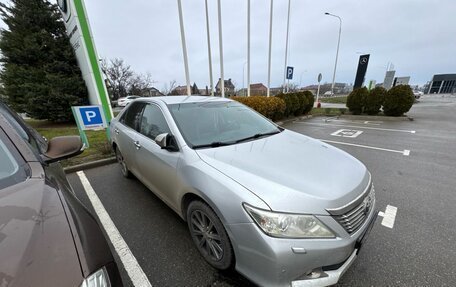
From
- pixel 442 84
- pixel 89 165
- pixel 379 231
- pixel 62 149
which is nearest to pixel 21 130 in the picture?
pixel 62 149

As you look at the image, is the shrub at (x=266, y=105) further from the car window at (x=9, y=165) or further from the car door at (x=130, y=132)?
the car window at (x=9, y=165)

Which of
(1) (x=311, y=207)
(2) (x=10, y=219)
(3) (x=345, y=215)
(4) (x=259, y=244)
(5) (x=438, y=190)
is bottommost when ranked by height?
(5) (x=438, y=190)

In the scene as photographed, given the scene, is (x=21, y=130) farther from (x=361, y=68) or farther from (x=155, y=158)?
(x=361, y=68)

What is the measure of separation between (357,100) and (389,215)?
1195 centimetres

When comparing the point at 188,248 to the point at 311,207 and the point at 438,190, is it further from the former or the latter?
the point at 438,190

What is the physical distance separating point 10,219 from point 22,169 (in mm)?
555

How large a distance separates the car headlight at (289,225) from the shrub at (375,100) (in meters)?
13.5

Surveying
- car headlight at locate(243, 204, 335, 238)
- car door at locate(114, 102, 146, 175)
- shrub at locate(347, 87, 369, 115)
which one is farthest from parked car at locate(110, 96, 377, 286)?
shrub at locate(347, 87, 369, 115)

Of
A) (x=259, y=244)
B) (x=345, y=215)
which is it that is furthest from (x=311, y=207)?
(x=259, y=244)

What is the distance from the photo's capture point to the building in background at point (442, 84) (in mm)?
58062

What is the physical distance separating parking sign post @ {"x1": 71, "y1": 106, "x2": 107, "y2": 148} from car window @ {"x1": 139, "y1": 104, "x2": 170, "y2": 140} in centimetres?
248

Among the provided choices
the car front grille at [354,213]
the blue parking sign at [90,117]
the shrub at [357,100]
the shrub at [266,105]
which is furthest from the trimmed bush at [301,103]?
the car front grille at [354,213]

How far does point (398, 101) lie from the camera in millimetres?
11250

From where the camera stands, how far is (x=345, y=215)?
5.09 ft
